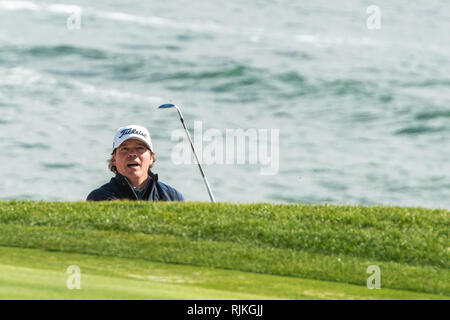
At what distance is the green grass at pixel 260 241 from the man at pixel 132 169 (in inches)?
16.2

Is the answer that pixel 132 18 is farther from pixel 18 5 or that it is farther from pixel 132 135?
pixel 132 135

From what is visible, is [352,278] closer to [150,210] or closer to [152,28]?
[150,210]

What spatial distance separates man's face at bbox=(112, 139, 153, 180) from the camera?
9.84m

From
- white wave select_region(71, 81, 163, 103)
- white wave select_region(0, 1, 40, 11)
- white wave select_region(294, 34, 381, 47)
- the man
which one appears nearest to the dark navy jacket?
the man

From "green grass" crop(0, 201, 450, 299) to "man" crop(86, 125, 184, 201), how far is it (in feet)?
1.35

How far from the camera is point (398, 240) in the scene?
870 cm

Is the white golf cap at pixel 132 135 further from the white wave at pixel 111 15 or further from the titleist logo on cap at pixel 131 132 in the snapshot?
the white wave at pixel 111 15

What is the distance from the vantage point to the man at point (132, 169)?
32.5 ft

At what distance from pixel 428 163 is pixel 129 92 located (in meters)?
18.3

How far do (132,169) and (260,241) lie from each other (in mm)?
1825

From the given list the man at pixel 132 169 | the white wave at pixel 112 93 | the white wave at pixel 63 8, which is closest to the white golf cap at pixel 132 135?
the man at pixel 132 169

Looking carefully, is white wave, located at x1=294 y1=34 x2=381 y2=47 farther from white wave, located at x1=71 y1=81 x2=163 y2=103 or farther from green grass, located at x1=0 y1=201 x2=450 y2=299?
green grass, located at x1=0 y1=201 x2=450 y2=299

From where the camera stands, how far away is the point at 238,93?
57.4m

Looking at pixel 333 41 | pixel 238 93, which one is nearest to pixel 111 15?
pixel 333 41
